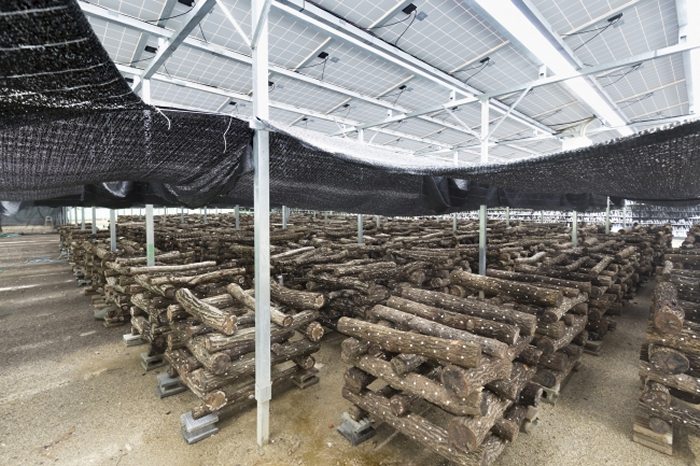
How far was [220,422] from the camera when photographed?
3.65 metres

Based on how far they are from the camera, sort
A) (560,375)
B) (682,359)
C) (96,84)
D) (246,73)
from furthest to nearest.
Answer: (246,73) → (560,375) → (682,359) → (96,84)

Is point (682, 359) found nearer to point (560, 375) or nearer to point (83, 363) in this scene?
point (560, 375)

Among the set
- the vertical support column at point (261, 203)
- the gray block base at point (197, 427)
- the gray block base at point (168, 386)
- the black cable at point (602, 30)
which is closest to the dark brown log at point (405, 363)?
the vertical support column at point (261, 203)

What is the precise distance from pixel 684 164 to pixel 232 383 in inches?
195

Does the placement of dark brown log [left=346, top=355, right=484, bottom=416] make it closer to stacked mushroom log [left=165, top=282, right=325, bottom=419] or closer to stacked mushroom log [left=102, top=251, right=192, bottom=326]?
stacked mushroom log [left=165, top=282, right=325, bottom=419]

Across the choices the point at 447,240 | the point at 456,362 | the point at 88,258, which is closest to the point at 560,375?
the point at 456,362

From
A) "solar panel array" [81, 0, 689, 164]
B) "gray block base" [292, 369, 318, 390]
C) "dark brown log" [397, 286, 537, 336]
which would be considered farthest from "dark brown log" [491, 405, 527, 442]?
"solar panel array" [81, 0, 689, 164]

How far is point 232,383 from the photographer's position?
382cm

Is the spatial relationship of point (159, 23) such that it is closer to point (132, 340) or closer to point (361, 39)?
point (361, 39)

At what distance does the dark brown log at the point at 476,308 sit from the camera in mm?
3275

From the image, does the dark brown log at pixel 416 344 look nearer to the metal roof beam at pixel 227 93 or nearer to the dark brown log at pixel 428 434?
the dark brown log at pixel 428 434

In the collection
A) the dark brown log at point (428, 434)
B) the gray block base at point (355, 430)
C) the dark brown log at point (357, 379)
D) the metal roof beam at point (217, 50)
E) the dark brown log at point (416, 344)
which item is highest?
the metal roof beam at point (217, 50)

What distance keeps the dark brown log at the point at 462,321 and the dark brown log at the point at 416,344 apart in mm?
541

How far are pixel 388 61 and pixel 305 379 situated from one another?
5.91 m
